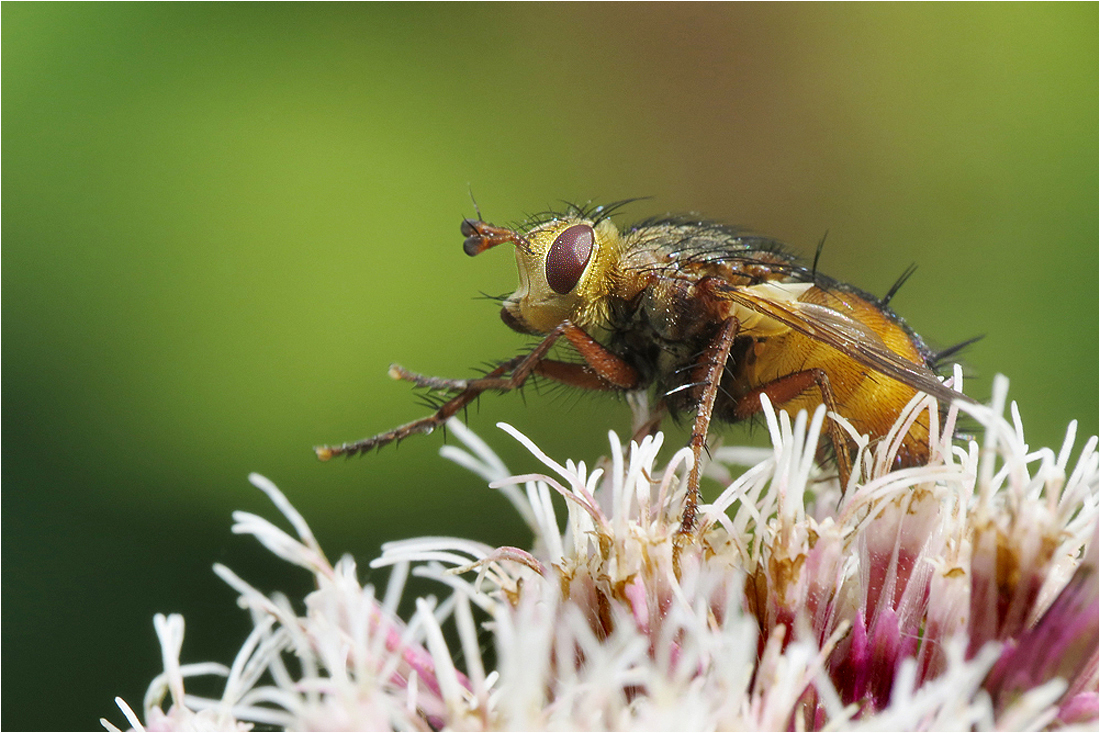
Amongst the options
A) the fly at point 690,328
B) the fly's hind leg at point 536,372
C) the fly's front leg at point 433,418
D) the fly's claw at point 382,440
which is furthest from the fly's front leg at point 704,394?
the fly's claw at point 382,440

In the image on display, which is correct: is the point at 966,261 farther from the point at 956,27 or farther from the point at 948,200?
the point at 956,27

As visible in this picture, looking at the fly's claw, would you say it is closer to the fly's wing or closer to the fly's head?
the fly's head

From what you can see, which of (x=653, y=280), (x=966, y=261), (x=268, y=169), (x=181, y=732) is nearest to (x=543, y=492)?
(x=653, y=280)

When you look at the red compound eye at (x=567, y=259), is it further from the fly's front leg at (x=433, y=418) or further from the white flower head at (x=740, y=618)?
the white flower head at (x=740, y=618)

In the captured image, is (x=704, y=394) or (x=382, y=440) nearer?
(x=704, y=394)

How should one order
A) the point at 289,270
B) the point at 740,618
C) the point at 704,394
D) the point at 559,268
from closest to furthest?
the point at 740,618 < the point at 704,394 < the point at 559,268 < the point at 289,270

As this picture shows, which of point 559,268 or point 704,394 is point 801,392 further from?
point 559,268

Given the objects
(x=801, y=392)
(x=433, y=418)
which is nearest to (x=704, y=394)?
(x=801, y=392)

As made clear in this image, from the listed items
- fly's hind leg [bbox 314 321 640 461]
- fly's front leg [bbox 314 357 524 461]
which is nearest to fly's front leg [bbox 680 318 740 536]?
fly's hind leg [bbox 314 321 640 461]
